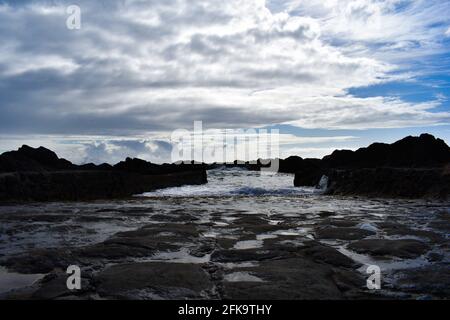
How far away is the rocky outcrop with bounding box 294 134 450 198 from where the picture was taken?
1738cm

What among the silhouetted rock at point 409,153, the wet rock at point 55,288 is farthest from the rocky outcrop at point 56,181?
the silhouetted rock at point 409,153

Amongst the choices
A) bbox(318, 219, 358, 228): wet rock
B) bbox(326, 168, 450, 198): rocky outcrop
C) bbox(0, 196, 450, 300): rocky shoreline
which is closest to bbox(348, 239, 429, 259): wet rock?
bbox(0, 196, 450, 300): rocky shoreline

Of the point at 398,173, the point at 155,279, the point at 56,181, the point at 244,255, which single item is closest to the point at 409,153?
the point at 398,173

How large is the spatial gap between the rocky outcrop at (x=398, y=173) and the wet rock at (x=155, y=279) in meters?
13.7

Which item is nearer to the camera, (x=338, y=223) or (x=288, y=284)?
(x=288, y=284)

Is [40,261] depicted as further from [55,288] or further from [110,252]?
[55,288]

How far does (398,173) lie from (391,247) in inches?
552

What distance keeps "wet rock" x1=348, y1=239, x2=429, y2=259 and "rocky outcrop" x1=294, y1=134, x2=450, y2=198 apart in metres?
10.4

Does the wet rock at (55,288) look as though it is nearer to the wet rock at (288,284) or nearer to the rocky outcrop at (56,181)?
the wet rock at (288,284)

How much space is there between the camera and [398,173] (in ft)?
63.3

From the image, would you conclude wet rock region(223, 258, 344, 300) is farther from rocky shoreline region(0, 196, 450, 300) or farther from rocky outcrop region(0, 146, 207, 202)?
rocky outcrop region(0, 146, 207, 202)

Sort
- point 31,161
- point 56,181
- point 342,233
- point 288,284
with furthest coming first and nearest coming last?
point 31,161 → point 56,181 → point 342,233 → point 288,284

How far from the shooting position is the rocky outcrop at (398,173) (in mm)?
17375

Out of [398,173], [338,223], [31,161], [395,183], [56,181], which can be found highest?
[31,161]
